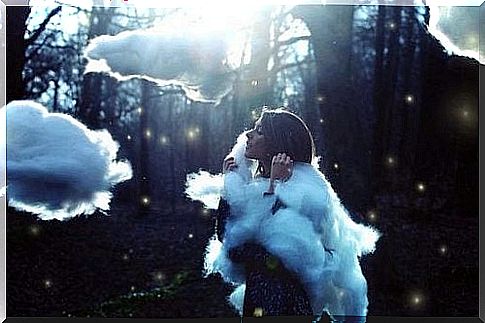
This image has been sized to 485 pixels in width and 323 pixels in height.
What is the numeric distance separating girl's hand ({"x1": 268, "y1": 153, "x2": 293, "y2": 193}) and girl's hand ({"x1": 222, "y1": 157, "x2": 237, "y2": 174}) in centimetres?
18

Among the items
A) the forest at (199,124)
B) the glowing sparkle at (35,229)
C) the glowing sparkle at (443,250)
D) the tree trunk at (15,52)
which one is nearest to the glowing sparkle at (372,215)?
the forest at (199,124)

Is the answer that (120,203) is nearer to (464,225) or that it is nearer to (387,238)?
(387,238)

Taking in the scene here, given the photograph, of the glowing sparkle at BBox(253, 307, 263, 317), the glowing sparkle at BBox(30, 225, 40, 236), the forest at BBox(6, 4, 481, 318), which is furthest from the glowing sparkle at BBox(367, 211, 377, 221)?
the glowing sparkle at BBox(30, 225, 40, 236)

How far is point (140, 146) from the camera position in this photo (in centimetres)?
367

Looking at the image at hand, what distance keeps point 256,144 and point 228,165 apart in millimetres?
163

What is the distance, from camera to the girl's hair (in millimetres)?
3650

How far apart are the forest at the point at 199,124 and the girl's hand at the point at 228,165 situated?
0.09 feet

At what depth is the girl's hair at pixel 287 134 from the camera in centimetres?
365

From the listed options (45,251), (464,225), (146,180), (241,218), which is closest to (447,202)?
(464,225)

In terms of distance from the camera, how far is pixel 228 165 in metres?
3.67

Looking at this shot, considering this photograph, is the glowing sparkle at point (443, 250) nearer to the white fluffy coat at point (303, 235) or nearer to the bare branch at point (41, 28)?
the white fluffy coat at point (303, 235)

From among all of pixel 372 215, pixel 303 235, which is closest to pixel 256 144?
pixel 303 235

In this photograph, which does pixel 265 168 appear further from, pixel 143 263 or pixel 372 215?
pixel 143 263

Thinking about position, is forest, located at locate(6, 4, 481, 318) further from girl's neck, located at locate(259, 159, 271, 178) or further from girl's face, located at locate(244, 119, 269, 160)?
girl's neck, located at locate(259, 159, 271, 178)
